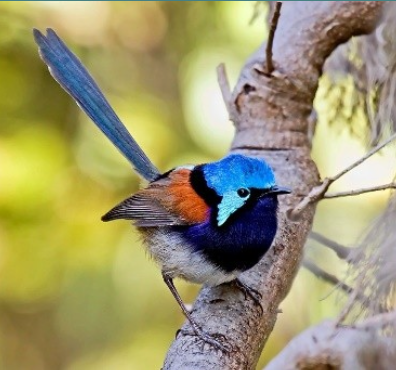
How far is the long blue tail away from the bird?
0.66 feet

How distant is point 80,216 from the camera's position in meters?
3.54

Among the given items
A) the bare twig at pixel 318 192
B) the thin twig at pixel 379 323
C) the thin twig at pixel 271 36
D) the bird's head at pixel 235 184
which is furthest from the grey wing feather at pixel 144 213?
the thin twig at pixel 379 323

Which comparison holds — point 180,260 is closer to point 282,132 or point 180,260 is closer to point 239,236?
point 239,236

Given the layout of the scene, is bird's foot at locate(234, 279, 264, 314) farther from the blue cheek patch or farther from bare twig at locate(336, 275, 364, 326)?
bare twig at locate(336, 275, 364, 326)

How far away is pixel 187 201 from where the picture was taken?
230cm

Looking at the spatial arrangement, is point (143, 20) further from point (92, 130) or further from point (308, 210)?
point (308, 210)

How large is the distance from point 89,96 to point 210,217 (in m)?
0.66

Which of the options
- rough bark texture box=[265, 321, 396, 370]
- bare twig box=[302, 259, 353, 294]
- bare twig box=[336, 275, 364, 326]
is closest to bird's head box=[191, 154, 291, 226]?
bare twig box=[302, 259, 353, 294]

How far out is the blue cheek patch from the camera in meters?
→ 2.27

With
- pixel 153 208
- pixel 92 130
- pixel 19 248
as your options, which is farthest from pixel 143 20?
pixel 153 208

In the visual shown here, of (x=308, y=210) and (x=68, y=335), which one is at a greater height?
(x=68, y=335)

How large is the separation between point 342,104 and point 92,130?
123 cm

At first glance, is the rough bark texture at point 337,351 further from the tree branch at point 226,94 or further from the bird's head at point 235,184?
the tree branch at point 226,94

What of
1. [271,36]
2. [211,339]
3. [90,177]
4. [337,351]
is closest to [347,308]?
[337,351]
